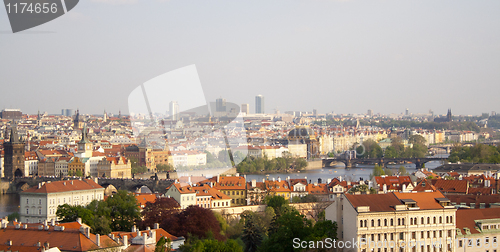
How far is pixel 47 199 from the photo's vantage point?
58.4ft

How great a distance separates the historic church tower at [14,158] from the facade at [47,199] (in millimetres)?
16015

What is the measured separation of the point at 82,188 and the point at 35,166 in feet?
58.6

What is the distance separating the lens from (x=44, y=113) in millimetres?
82000

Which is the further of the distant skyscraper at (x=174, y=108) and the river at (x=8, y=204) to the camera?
the river at (x=8, y=204)

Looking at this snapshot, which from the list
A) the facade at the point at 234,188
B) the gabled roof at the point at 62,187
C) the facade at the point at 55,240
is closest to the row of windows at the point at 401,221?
the facade at the point at 55,240

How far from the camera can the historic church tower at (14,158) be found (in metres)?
33.9

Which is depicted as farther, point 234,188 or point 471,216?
point 234,188

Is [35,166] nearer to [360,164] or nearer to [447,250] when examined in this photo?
[360,164]

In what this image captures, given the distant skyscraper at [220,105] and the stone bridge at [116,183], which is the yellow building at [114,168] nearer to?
the stone bridge at [116,183]

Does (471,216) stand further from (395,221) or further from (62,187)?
(62,187)

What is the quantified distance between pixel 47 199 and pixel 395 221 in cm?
932

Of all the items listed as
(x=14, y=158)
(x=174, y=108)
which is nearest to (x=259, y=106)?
(x=14, y=158)

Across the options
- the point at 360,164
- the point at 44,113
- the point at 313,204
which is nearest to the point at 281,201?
the point at 313,204

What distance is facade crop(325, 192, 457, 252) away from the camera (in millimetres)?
11438
